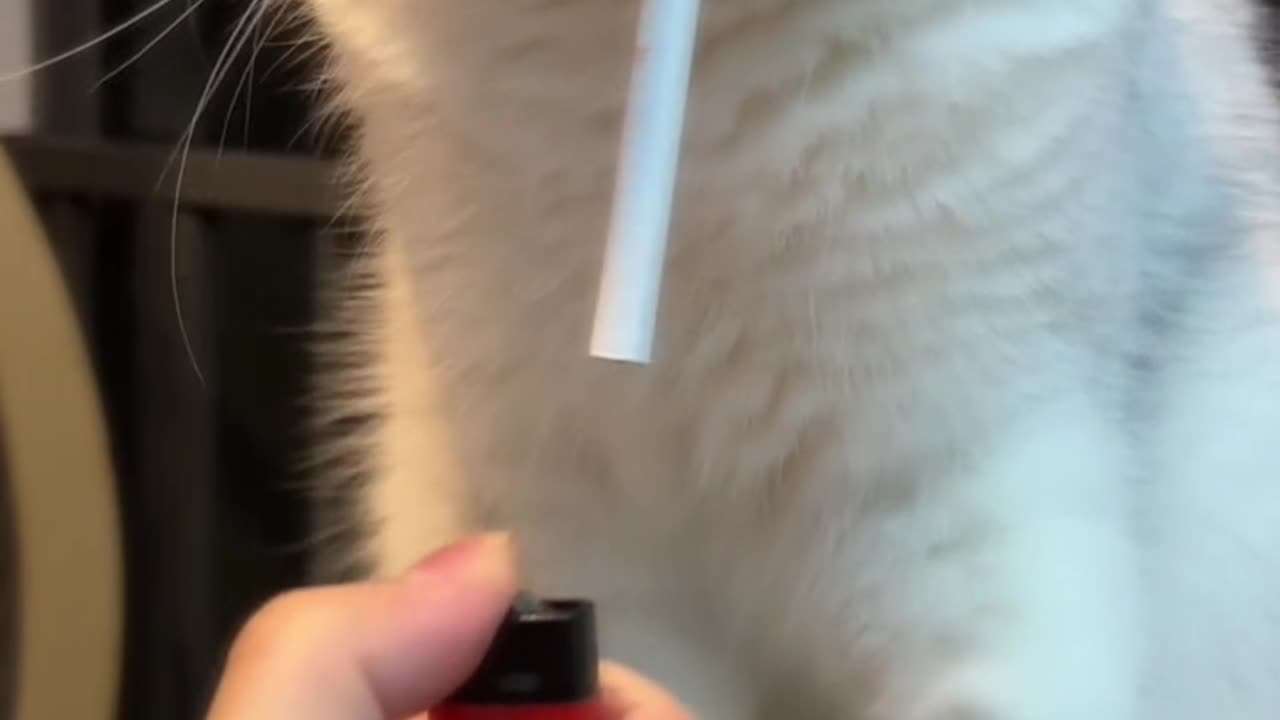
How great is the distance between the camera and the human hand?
0.42 meters

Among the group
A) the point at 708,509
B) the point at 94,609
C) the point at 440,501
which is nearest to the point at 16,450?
the point at 94,609

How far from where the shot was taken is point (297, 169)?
3.61ft

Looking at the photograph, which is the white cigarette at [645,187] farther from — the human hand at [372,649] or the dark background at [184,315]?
the dark background at [184,315]

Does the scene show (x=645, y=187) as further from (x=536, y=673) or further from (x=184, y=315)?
(x=184, y=315)

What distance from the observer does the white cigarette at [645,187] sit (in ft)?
1.32

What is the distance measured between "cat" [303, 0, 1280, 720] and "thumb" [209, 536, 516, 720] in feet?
0.64

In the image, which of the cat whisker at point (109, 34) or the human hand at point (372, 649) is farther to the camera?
the cat whisker at point (109, 34)

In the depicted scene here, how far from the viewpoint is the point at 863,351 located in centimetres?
59

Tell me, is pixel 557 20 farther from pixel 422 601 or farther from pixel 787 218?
pixel 422 601

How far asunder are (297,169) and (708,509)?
1.77 feet

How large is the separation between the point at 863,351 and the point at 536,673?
219mm

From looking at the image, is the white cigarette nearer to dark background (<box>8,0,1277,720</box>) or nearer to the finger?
the finger

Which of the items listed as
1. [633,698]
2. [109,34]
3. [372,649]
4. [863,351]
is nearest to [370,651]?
[372,649]

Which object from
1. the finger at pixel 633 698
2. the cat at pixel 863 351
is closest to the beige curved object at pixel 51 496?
the cat at pixel 863 351
